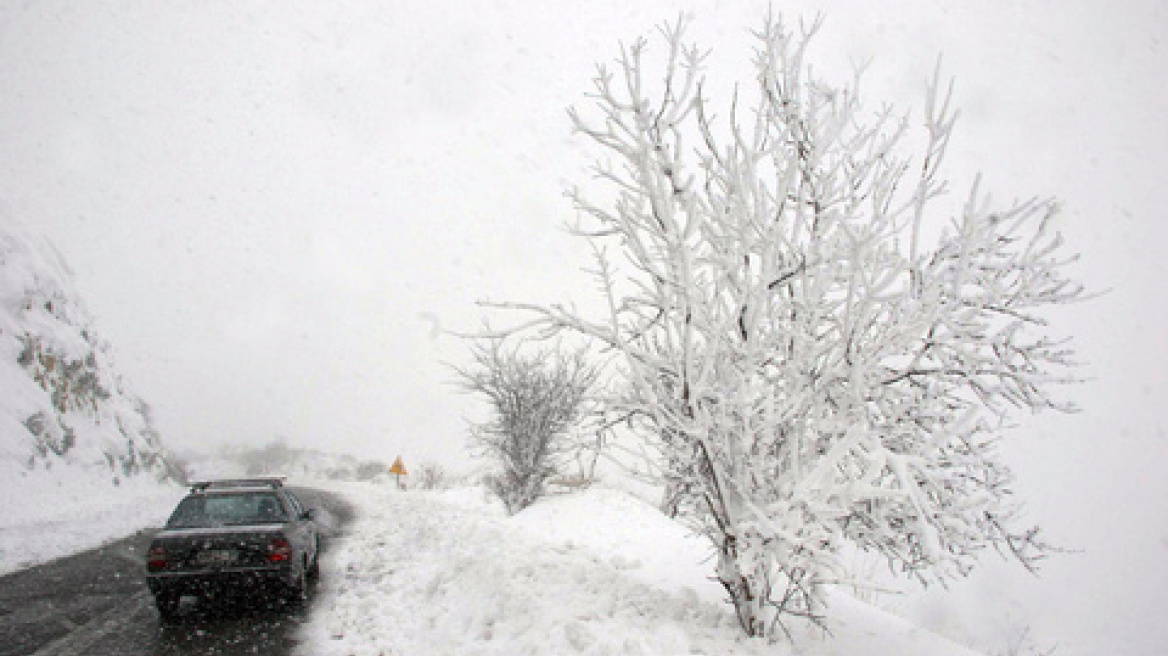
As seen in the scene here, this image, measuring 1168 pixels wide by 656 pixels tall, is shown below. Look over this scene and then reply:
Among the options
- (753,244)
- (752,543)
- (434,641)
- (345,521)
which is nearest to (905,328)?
(753,244)

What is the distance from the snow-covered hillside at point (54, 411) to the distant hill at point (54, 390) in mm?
43

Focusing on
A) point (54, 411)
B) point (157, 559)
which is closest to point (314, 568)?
point (157, 559)


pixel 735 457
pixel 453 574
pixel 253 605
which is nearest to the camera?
pixel 735 457

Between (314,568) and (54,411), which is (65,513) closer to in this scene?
(54,411)

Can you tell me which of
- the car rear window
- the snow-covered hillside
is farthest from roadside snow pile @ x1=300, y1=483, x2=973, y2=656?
the snow-covered hillside

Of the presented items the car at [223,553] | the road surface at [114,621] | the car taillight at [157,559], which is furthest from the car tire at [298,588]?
the car taillight at [157,559]

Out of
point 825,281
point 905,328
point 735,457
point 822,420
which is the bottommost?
point 735,457

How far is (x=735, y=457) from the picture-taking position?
506cm

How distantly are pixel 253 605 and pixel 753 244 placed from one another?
7.02 meters

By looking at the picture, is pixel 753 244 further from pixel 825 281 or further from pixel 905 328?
pixel 905 328

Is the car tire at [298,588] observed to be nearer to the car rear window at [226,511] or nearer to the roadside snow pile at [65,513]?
the car rear window at [226,511]

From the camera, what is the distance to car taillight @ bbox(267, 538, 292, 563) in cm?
671

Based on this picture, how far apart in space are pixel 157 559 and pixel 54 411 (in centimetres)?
1865

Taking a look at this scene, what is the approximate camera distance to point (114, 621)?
658cm
